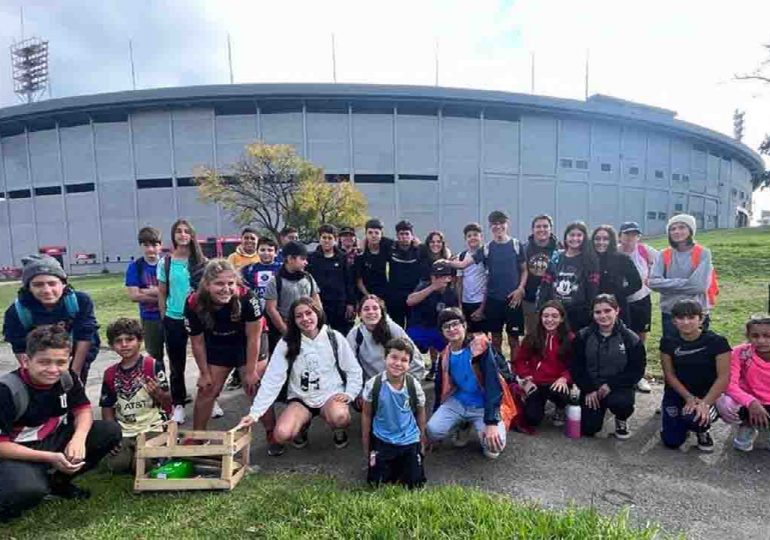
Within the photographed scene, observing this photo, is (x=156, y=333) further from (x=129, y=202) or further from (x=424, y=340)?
(x=129, y=202)

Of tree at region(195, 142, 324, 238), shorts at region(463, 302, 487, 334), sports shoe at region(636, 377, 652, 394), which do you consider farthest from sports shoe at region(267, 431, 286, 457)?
tree at region(195, 142, 324, 238)

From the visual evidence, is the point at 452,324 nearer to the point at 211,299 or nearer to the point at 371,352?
the point at 371,352

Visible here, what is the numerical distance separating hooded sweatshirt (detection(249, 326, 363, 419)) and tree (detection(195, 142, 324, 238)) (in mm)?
25682

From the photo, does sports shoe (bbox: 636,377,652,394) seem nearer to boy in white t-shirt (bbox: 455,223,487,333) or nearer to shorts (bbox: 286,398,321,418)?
boy in white t-shirt (bbox: 455,223,487,333)

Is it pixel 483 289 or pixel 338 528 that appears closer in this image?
pixel 338 528

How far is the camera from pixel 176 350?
505 centimetres

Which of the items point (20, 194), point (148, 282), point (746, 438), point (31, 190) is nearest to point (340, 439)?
point (148, 282)

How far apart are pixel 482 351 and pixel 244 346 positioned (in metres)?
2.24

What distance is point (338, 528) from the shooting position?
9.30ft

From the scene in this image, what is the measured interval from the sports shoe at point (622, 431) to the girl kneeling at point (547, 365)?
19.4 inches

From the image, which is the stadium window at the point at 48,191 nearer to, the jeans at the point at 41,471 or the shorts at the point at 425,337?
the shorts at the point at 425,337

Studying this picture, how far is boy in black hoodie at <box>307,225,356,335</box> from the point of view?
562 cm

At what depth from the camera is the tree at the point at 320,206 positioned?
28.5 metres

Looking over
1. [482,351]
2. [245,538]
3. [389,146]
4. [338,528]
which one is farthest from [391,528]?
[389,146]
